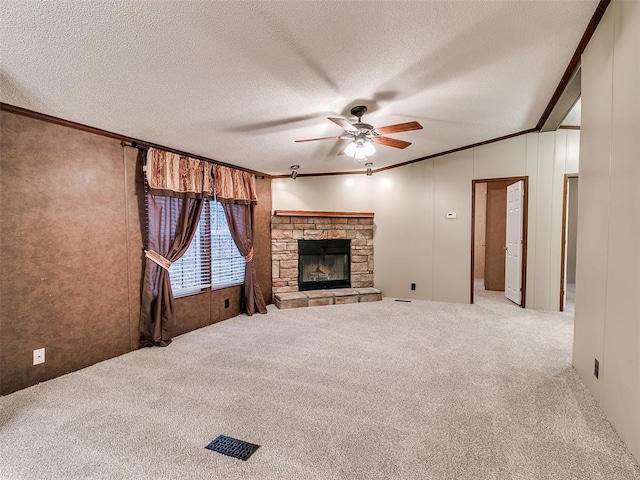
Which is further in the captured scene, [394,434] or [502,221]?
[502,221]

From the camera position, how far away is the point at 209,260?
15.0ft

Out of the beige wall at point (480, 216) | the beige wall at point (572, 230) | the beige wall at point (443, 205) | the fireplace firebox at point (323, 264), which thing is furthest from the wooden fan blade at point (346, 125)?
the beige wall at point (572, 230)

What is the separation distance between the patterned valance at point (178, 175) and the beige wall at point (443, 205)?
1.60 m

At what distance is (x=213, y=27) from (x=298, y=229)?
409 centimetres

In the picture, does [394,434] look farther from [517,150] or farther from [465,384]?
[517,150]

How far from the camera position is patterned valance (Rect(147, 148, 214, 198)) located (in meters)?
3.69

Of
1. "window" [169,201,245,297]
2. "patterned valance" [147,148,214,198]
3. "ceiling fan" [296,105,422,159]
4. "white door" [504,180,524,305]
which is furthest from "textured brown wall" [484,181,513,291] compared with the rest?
"patterned valance" [147,148,214,198]

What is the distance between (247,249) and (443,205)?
3.32 meters

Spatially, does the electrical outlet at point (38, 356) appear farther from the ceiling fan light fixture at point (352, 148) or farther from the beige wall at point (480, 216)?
the beige wall at point (480, 216)

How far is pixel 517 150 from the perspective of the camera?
16.0 ft

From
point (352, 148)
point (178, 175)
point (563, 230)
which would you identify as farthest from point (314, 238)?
point (563, 230)

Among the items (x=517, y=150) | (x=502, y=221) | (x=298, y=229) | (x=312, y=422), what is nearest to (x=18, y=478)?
(x=312, y=422)

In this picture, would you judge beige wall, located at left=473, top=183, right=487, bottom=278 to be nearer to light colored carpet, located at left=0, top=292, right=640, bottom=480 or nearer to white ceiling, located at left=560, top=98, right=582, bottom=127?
white ceiling, located at left=560, top=98, right=582, bottom=127

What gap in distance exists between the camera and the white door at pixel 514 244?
504 centimetres
